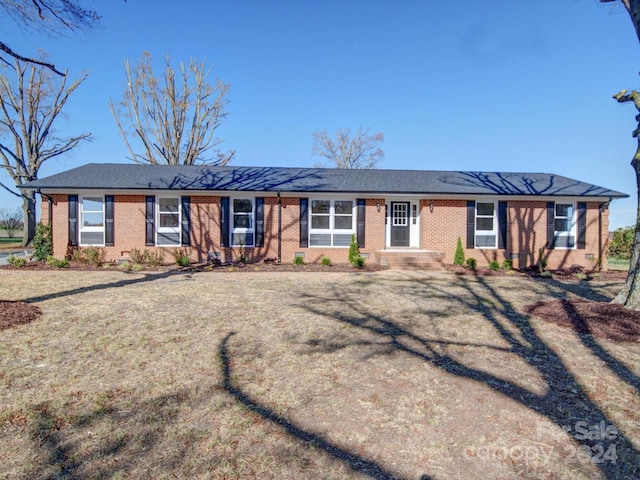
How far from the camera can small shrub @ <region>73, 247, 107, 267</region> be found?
13.8m

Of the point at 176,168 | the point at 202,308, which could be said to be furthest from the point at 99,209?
the point at 202,308

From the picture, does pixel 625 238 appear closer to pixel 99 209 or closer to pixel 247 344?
pixel 247 344

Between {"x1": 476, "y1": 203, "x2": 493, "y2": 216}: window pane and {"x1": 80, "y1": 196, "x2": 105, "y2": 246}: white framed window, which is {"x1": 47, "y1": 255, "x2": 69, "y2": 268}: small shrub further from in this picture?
{"x1": 476, "y1": 203, "x2": 493, "y2": 216}: window pane

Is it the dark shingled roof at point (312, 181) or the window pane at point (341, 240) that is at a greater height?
the dark shingled roof at point (312, 181)

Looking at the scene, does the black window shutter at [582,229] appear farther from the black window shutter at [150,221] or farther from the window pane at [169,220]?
the black window shutter at [150,221]

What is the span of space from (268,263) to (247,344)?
378 inches

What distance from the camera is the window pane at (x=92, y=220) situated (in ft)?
49.1

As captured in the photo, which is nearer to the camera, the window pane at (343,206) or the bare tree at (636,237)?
the bare tree at (636,237)

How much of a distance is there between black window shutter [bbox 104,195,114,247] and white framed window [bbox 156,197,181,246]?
5.57 feet

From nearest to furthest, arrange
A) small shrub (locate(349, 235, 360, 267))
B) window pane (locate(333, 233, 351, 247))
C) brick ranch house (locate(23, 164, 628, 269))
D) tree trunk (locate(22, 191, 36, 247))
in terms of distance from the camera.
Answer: small shrub (locate(349, 235, 360, 267)) → brick ranch house (locate(23, 164, 628, 269)) → window pane (locate(333, 233, 351, 247)) → tree trunk (locate(22, 191, 36, 247))

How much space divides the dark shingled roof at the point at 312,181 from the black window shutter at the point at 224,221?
1.92 ft

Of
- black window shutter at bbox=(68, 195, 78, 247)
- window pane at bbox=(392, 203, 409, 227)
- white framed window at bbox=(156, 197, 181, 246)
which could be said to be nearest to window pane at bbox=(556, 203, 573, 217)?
window pane at bbox=(392, 203, 409, 227)

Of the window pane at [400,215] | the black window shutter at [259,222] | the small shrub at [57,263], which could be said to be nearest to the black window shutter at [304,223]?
the black window shutter at [259,222]

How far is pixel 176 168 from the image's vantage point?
58.4 feet
